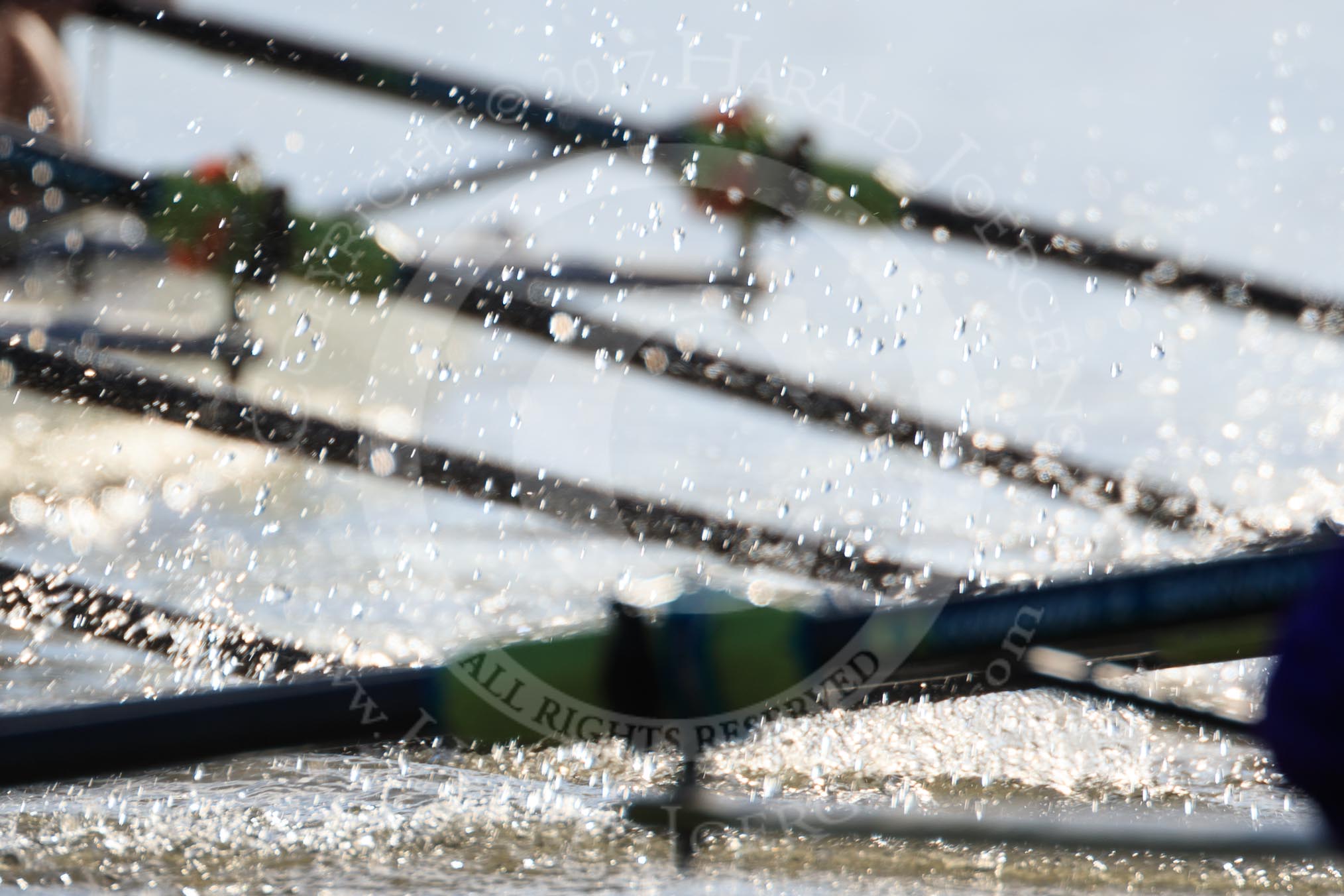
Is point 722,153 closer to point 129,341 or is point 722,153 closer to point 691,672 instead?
point 129,341

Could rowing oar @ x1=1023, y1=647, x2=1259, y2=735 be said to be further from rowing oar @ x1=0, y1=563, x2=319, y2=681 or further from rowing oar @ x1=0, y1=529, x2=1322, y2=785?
rowing oar @ x1=0, y1=563, x2=319, y2=681

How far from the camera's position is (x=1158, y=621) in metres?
1.16

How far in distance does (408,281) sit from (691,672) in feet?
7.44

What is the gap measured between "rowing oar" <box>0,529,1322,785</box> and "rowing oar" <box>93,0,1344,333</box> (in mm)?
2450

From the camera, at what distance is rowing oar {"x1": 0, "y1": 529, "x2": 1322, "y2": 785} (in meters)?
1.11

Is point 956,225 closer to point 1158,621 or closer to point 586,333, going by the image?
point 586,333

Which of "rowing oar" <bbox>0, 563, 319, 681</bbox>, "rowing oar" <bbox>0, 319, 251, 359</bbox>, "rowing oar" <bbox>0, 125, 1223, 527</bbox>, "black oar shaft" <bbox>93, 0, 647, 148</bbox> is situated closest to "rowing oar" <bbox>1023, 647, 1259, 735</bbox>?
"rowing oar" <bbox>0, 125, 1223, 527</bbox>

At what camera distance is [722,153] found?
361 cm


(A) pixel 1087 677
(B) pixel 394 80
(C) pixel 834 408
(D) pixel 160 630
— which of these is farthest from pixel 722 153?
(A) pixel 1087 677

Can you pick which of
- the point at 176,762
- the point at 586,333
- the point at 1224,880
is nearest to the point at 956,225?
the point at 586,333

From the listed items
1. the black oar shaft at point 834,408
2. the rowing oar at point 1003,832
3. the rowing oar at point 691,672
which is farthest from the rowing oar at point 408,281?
the rowing oar at point 1003,832

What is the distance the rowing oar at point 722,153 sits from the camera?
3.58 meters

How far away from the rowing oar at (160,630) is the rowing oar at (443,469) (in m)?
0.46

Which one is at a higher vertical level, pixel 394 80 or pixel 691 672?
pixel 394 80
